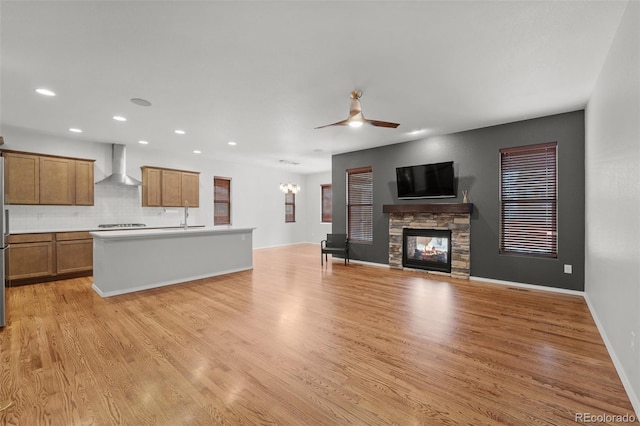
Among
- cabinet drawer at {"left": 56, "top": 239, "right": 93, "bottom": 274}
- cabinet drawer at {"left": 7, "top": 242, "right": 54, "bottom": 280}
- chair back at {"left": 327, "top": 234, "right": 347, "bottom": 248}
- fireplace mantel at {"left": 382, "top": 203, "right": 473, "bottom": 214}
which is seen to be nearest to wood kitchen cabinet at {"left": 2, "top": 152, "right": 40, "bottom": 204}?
cabinet drawer at {"left": 7, "top": 242, "right": 54, "bottom": 280}

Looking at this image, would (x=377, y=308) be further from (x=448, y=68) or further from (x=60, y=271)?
(x=60, y=271)

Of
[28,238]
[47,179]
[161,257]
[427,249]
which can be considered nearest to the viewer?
[161,257]

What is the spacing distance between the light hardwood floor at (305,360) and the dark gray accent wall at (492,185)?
614 mm

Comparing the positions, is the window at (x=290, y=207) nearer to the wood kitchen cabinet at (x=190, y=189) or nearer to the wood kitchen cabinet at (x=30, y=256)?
the wood kitchen cabinet at (x=190, y=189)

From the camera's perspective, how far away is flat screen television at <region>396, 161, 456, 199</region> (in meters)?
5.63

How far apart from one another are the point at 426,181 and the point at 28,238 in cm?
757

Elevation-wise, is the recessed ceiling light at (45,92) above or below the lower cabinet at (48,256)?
above

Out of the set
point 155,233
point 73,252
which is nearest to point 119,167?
point 73,252

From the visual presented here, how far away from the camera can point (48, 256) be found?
533cm

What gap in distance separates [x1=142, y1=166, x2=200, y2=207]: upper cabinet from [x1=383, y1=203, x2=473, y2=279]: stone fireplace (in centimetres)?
501

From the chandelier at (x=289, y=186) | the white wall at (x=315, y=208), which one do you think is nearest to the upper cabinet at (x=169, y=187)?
the chandelier at (x=289, y=186)

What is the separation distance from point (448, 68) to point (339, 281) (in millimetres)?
3755

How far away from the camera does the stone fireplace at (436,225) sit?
5.46 meters

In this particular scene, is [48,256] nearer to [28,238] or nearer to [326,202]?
[28,238]
